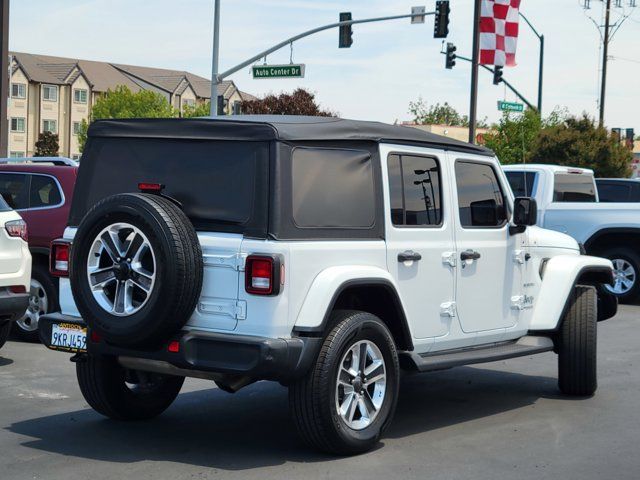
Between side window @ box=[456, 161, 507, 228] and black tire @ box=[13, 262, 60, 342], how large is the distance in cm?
497

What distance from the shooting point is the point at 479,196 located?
7.98m

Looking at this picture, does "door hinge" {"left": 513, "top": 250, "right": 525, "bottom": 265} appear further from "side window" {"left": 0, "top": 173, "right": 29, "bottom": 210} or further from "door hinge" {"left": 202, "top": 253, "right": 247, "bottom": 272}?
"side window" {"left": 0, "top": 173, "right": 29, "bottom": 210}

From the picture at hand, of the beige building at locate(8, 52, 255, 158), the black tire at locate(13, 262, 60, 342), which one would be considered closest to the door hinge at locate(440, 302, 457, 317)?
the black tire at locate(13, 262, 60, 342)

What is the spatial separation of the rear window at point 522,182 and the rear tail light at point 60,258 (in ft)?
33.2

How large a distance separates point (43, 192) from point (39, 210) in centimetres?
20

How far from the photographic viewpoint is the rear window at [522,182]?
1627 cm

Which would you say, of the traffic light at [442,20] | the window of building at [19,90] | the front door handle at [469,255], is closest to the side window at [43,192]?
the front door handle at [469,255]

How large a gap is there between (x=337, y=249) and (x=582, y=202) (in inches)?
412

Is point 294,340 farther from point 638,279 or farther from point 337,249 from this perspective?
point 638,279

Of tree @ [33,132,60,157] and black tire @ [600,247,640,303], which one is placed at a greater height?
tree @ [33,132,60,157]

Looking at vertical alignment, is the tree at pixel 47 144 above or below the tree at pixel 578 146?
above

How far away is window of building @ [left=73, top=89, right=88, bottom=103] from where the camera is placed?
111 meters

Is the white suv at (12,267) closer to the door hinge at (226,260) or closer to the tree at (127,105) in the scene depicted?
the door hinge at (226,260)

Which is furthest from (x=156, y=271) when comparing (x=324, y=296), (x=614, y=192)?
(x=614, y=192)
